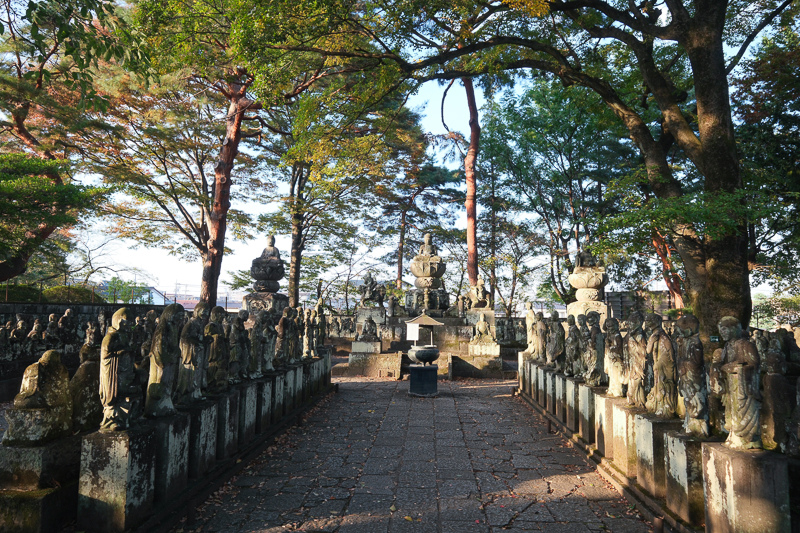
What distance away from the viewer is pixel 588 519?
3598mm

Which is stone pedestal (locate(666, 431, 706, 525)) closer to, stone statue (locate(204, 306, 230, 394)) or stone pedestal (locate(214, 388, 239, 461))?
stone pedestal (locate(214, 388, 239, 461))

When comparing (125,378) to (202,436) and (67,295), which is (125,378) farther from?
(67,295)

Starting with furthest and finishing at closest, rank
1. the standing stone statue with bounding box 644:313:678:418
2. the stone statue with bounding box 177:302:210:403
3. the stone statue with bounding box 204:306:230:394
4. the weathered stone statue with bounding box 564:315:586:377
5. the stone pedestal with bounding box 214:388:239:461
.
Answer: the weathered stone statue with bounding box 564:315:586:377 → the stone statue with bounding box 204:306:230:394 → the stone pedestal with bounding box 214:388:239:461 → the stone statue with bounding box 177:302:210:403 → the standing stone statue with bounding box 644:313:678:418

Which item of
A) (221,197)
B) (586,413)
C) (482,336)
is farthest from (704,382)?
(221,197)

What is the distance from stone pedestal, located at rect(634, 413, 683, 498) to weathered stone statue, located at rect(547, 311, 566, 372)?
3398mm

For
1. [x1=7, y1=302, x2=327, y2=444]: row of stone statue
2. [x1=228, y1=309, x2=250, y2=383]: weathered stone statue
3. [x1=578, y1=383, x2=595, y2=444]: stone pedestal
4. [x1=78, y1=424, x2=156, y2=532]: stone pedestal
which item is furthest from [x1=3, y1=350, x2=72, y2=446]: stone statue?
[x1=578, y1=383, x2=595, y2=444]: stone pedestal

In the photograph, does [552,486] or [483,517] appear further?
[552,486]

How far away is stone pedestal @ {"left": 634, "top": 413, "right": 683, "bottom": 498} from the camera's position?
359cm

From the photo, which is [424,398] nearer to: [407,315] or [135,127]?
[407,315]

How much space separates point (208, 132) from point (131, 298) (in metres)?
8.70

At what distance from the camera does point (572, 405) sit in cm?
599

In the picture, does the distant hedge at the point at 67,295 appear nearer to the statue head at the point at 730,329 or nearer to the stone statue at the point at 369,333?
the stone statue at the point at 369,333

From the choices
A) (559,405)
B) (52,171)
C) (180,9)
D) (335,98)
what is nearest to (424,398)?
(559,405)

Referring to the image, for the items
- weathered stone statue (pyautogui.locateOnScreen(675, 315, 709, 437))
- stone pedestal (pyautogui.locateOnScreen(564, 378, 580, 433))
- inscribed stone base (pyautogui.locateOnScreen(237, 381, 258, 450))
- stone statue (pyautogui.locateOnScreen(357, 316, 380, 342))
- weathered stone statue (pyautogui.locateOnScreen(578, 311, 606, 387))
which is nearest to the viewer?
weathered stone statue (pyautogui.locateOnScreen(675, 315, 709, 437))
